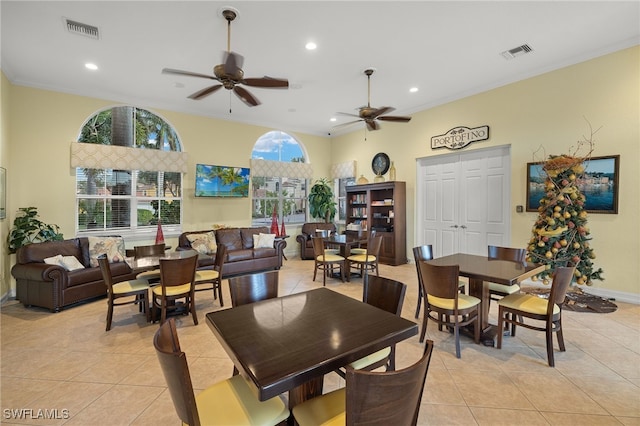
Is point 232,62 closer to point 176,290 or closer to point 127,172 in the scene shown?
point 176,290

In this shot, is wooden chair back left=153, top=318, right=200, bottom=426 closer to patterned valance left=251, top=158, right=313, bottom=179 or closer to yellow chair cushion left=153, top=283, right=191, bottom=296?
yellow chair cushion left=153, top=283, right=191, bottom=296

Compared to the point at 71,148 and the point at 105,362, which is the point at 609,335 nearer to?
the point at 105,362

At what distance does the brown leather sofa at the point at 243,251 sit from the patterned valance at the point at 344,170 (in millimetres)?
2858

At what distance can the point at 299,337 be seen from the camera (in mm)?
1503

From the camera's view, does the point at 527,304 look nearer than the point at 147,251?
Answer: Yes

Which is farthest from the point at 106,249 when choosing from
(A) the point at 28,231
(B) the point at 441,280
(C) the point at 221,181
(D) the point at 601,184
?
(D) the point at 601,184

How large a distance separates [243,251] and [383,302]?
432 centimetres

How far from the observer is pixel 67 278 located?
13.1 ft

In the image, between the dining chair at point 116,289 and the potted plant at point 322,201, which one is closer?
the dining chair at point 116,289

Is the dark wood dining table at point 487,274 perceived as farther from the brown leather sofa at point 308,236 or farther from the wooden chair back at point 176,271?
the brown leather sofa at point 308,236

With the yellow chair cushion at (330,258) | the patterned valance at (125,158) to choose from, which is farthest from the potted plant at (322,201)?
the patterned valance at (125,158)

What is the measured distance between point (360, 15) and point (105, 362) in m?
4.38

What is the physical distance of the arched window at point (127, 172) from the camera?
541 cm

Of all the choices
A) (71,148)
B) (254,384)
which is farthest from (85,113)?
(254,384)
